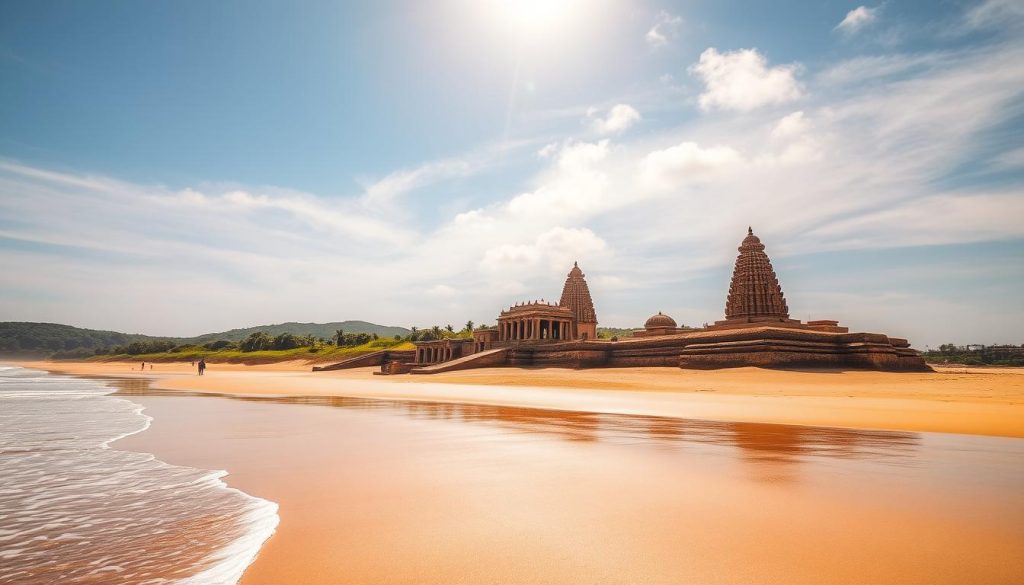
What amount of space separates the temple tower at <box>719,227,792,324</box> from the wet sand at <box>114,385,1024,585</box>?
1712 inches

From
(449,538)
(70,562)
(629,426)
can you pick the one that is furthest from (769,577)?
(629,426)

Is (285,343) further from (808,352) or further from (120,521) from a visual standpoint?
(120,521)

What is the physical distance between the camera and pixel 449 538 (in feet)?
15.5

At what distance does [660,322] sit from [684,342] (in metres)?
20.1

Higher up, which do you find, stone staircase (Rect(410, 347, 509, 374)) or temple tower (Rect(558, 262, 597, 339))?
temple tower (Rect(558, 262, 597, 339))

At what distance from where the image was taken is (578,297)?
76.2 m

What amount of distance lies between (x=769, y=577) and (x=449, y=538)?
2.65 m

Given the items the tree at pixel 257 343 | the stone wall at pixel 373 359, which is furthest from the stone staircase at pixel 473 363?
the tree at pixel 257 343

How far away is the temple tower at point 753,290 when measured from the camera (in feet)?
172

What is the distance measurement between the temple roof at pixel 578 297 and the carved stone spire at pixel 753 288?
23.4 m

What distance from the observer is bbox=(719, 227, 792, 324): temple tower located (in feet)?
172

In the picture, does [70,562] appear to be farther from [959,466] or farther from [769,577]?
[959,466]

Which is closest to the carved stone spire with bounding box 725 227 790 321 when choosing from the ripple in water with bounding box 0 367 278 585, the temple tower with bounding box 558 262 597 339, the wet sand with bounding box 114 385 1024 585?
the temple tower with bounding box 558 262 597 339

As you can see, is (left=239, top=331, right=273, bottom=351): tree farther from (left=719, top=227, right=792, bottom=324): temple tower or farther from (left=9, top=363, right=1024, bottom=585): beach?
(left=9, top=363, right=1024, bottom=585): beach
